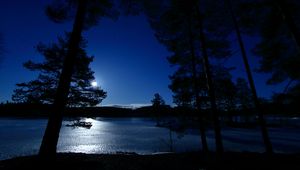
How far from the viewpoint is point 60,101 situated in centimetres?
646

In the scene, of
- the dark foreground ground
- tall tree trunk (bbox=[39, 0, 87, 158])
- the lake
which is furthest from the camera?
the lake

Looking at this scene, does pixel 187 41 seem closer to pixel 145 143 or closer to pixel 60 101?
pixel 60 101

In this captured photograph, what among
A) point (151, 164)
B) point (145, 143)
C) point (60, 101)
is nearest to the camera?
point (60, 101)

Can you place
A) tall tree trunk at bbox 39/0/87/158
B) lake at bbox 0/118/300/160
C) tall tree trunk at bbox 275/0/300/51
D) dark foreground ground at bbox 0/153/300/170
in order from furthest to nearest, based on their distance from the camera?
lake at bbox 0/118/300/160
tall tree trunk at bbox 275/0/300/51
tall tree trunk at bbox 39/0/87/158
dark foreground ground at bbox 0/153/300/170

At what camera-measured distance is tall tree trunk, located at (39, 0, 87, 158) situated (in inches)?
241

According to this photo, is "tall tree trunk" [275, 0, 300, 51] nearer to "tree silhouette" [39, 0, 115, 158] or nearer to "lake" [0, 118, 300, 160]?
"tree silhouette" [39, 0, 115, 158]

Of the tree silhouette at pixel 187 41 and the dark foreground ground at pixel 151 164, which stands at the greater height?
the tree silhouette at pixel 187 41

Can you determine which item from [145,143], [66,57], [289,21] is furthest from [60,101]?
[145,143]

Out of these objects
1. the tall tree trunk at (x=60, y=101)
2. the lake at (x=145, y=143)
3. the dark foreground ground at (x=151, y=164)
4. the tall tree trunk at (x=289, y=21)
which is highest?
the tall tree trunk at (x=289, y=21)

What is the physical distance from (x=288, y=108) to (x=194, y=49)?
21.4ft

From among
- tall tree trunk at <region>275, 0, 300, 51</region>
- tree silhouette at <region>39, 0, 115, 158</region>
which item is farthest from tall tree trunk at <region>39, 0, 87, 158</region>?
tall tree trunk at <region>275, 0, 300, 51</region>

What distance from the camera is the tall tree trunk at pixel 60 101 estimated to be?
612cm

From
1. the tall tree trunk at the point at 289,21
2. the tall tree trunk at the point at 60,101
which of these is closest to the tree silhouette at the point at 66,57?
the tall tree trunk at the point at 60,101

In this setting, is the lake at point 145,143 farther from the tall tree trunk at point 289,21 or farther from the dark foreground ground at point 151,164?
the tall tree trunk at point 289,21
